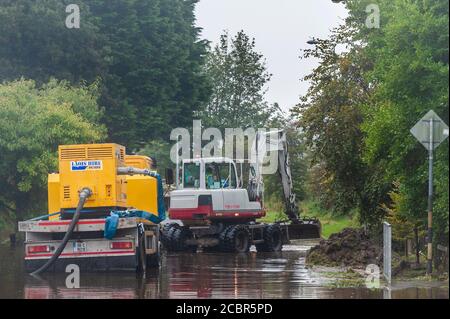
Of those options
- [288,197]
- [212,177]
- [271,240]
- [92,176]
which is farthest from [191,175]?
[92,176]

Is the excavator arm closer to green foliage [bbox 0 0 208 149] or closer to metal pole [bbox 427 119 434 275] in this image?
green foliage [bbox 0 0 208 149]

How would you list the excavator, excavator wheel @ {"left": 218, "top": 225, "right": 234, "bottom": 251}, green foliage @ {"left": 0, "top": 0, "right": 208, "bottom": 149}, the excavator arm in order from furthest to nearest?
green foliage @ {"left": 0, "top": 0, "right": 208, "bottom": 149}, the excavator arm, the excavator, excavator wheel @ {"left": 218, "top": 225, "right": 234, "bottom": 251}

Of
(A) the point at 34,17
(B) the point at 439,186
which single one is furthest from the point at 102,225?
(A) the point at 34,17

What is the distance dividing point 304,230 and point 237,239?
5348 mm

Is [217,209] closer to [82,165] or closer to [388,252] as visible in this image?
[82,165]

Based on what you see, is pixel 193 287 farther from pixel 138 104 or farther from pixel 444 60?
pixel 138 104

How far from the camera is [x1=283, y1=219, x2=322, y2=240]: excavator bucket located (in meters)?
42.4

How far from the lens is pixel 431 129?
18766 mm

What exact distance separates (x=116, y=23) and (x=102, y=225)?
33.0m

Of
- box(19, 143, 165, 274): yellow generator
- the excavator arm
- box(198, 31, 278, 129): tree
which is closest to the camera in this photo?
box(19, 143, 165, 274): yellow generator

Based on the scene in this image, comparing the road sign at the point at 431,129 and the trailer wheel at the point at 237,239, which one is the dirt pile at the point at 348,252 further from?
the road sign at the point at 431,129

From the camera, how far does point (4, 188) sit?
42.6 metres

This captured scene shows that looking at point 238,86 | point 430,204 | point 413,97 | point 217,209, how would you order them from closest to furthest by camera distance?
point 430,204 → point 413,97 → point 217,209 → point 238,86

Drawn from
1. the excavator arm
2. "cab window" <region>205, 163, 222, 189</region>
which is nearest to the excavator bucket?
the excavator arm
